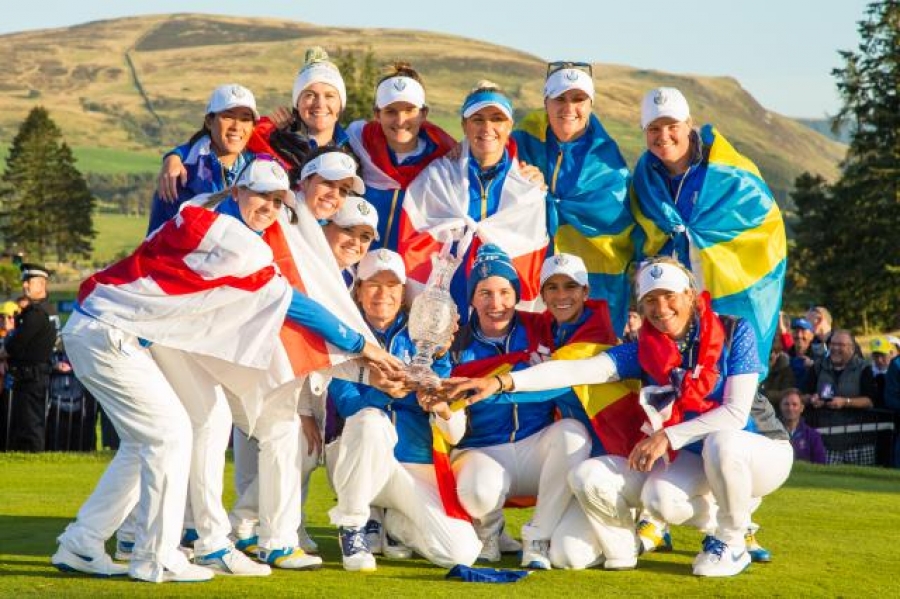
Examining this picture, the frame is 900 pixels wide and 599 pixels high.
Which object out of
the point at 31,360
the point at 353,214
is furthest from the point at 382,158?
the point at 31,360

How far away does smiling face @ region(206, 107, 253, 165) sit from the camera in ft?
27.9

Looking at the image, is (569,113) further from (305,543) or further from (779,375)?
(779,375)

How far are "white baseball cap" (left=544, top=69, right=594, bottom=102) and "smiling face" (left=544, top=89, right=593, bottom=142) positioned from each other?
33mm

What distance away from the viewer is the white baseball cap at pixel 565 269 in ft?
26.6

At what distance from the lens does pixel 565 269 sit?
Answer: 319 inches

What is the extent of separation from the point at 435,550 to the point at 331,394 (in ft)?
3.33

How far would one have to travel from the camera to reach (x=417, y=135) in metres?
9.30

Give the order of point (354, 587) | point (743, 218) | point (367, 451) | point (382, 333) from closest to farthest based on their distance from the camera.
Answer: point (354, 587) < point (367, 451) < point (382, 333) < point (743, 218)

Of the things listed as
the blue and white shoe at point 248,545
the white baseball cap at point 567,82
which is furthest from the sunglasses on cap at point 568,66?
the blue and white shoe at point 248,545

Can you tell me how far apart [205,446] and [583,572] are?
205 centimetres

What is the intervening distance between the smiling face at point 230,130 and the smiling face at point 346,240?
0.77 metres

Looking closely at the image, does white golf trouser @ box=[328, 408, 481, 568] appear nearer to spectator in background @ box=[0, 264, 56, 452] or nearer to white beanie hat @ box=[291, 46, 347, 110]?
white beanie hat @ box=[291, 46, 347, 110]

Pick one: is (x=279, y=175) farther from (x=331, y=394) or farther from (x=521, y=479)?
(x=521, y=479)

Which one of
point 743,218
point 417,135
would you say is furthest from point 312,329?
point 743,218
